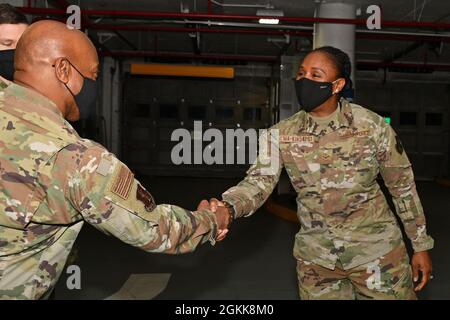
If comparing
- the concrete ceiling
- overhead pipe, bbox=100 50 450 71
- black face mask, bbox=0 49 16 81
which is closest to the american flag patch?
black face mask, bbox=0 49 16 81

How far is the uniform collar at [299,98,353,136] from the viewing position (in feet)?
7.25

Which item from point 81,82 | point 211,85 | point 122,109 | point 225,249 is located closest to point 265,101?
point 211,85

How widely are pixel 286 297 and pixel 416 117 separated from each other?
1112 centimetres

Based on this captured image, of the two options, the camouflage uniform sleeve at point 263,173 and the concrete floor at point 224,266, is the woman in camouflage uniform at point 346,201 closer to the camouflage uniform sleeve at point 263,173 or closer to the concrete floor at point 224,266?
the camouflage uniform sleeve at point 263,173

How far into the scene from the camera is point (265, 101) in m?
12.9

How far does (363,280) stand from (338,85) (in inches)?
38.1

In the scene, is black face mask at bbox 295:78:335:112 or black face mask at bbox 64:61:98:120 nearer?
black face mask at bbox 64:61:98:120

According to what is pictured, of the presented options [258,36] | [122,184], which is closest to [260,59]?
[258,36]

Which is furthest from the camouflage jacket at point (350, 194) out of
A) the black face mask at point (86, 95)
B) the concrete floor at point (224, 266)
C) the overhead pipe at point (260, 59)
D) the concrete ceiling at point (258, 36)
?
the overhead pipe at point (260, 59)

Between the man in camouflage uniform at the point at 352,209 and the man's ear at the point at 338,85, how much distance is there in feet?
0.39

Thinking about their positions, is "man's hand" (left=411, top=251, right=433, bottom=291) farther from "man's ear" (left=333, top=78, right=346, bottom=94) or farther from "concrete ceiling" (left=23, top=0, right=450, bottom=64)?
"concrete ceiling" (left=23, top=0, right=450, bottom=64)

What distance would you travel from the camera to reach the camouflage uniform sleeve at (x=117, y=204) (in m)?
1.18
